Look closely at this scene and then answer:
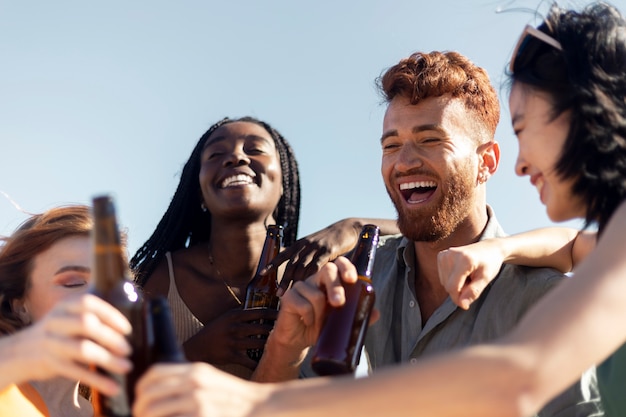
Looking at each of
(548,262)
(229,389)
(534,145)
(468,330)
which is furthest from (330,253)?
(229,389)

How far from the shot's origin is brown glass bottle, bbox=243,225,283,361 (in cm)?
346

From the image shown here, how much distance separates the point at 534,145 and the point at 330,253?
1557 mm

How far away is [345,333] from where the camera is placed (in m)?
2.05

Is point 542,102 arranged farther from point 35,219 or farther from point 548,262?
point 35,219

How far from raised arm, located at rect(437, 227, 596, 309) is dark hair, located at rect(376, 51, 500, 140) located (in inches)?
30.9

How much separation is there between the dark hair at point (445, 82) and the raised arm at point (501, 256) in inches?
30.9

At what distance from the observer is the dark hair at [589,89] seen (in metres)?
1.83

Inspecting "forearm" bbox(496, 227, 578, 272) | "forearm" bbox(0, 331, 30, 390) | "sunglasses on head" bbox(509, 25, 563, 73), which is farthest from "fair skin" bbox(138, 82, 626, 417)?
"forearm" bbox(496, 227, 578, 272)

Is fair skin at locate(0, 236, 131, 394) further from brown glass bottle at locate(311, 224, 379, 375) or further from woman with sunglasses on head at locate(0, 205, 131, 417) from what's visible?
brown glass bottle at locate(311, 224, 379, 375)

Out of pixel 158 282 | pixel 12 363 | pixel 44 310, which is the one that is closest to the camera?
pixel 12 363

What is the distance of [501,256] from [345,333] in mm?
853

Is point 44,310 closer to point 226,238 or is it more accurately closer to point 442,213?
point 226,238

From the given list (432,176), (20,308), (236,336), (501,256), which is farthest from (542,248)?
(20,308)

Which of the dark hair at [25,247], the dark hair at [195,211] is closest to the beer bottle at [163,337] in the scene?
the dark hair at [25,247]
